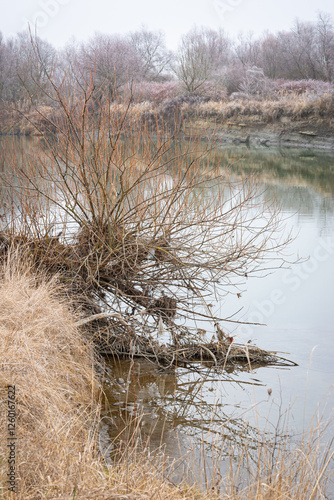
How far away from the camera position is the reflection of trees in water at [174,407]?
3.87 metres

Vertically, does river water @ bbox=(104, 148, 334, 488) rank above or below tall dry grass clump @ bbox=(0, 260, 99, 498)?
below

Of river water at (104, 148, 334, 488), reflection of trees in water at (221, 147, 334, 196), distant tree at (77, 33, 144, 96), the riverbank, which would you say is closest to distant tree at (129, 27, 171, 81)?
distant tree at (77, 33, 144, 96)

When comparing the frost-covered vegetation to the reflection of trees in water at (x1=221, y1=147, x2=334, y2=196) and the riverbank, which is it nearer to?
the riverbank

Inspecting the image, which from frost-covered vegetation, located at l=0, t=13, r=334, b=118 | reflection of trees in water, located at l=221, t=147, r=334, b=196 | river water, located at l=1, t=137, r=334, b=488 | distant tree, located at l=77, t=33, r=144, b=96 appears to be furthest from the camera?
frost-covered vegetation, located at l=0, t=13, r=334, b=118

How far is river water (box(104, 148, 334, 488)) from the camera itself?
12.7ft

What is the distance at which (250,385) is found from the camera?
4.77m

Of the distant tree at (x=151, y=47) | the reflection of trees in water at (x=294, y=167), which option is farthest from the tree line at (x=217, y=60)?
the reflection of trees in water at (x=294, y=167)

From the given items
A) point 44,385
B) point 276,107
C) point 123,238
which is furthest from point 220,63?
point 44,385

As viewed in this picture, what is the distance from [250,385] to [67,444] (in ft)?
7.65

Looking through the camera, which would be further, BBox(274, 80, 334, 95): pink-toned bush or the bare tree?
BBox(274, 80, 334, 95): pink-toned bush

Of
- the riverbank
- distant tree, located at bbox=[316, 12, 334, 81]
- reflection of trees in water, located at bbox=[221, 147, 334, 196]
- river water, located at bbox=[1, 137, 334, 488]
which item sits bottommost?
river water, located at bbox=[1, 137, 334, 488]

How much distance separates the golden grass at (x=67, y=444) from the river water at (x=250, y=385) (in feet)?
0.63

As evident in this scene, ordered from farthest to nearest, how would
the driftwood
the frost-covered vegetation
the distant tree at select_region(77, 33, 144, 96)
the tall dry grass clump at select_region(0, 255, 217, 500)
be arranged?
1. the frost-covered vegetation
2. the distant tree at select_region(77, 33, 144, 96)
3. the driftwood
4. the tall dry grass clump at select_region(0, 255, 217, 500)

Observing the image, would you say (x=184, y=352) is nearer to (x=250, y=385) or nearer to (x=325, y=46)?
(x=250, y=385)
